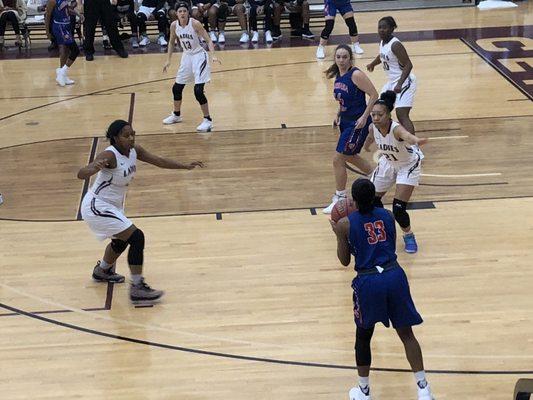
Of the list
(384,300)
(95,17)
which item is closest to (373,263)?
(384,300)

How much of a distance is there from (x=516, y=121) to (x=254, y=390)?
260 inches

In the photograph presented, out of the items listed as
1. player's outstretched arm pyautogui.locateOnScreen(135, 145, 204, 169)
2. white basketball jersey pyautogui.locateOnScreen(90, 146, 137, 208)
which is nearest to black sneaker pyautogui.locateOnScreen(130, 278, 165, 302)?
white basketball jersey pyautogui.locateOnScreen(90, 146, 137, 208)

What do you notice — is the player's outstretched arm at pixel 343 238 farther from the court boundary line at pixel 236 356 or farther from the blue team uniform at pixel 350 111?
the blue team uniform at pixel 350 111

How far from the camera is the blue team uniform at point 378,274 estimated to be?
5.36 m

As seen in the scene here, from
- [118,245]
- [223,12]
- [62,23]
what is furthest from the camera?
[223,12]

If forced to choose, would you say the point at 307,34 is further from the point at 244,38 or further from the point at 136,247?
the point at 136,247

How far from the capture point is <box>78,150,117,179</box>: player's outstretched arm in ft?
22.1

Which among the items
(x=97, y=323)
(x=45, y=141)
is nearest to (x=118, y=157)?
(x=97, y=323)

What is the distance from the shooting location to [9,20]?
1653cm

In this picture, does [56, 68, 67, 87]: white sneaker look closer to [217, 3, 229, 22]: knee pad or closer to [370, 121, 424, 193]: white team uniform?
[217, 3, 229, 22]: knee pad

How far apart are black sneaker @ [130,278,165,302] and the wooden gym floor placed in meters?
0.08

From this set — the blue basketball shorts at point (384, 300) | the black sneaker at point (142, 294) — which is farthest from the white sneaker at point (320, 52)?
the blue basketball shorts at point (384, 300)

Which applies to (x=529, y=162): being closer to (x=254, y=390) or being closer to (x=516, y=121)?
(x=516, y=121)

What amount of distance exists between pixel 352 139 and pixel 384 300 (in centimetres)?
330
